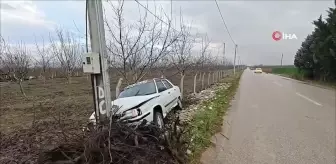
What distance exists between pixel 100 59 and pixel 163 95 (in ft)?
15.2

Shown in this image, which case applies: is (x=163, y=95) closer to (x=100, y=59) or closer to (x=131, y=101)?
(x=131, y=101)

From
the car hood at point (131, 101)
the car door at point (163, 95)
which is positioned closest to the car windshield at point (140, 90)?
the car door at point (163, 95)

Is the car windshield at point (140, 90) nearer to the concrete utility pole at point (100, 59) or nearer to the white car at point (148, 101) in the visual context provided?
the white car at point (148, 101)

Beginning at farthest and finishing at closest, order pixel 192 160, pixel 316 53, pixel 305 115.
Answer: pixel 316 53 → pixel 305 115 → pixel 192 160

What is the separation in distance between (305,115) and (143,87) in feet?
17.4

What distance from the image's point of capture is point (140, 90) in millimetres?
8125

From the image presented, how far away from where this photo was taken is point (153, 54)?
9.88 m

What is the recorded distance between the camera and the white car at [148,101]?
21.8ft


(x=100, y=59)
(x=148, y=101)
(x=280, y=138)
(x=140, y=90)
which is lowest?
(x=280, y=138)

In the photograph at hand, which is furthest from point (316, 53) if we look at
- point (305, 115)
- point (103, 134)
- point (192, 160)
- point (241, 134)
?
point (103, 134)

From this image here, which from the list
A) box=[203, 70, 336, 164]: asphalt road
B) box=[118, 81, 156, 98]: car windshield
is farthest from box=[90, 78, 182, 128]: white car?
box=[203, 70, 336, 164]: asphalt road

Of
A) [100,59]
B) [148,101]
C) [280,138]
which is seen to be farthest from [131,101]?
[280,138]

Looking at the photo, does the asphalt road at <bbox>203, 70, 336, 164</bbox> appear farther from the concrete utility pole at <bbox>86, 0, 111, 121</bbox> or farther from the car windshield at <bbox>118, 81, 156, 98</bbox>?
the car windshield at <bbox>118, 81, 156, 98</bbox>

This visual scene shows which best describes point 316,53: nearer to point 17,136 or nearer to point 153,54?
point 153,54
